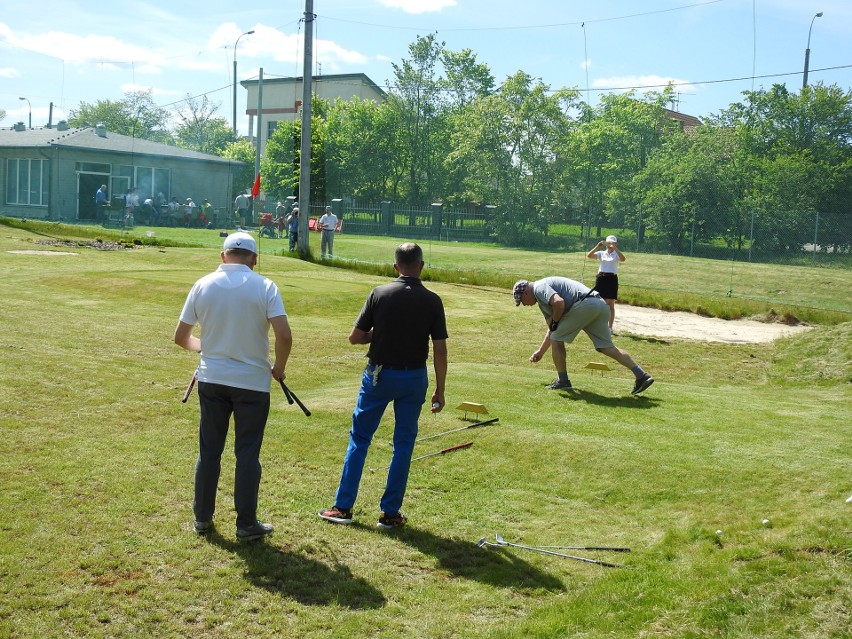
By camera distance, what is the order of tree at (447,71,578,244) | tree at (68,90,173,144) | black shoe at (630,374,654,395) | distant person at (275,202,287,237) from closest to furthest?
black shoe at (630,374,654,395) < tree at (447,71,578,244) < distant person at (275,202,287,237) < tree at (68,90,173,144)

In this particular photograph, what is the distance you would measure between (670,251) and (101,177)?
32470mm

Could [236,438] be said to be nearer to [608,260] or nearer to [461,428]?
[461,428]

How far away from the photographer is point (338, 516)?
6.80 meters

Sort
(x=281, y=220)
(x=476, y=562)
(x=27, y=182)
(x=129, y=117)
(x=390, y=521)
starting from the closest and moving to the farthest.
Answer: (x=476, y=562), (x=390, y=521), (x=281, y=220), (x=27, y=182), (x=129, y=117)

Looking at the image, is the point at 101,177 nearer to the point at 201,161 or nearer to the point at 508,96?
the point at 201,161

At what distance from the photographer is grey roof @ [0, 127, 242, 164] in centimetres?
4734

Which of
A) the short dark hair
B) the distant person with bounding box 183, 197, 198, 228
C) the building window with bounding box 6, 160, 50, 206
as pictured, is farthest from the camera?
the distant person with bounding box 183, 197, 198, 228

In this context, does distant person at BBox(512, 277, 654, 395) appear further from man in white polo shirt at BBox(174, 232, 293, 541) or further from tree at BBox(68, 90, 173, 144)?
tree at BBox(68, 90, 173, 144)

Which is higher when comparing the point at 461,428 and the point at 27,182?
the point at 27,182

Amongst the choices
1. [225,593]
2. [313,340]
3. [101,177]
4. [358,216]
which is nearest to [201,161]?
[101,177]

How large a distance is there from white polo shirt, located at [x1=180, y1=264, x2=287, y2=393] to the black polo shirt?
808 mm

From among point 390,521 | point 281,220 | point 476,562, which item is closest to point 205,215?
point 281,220

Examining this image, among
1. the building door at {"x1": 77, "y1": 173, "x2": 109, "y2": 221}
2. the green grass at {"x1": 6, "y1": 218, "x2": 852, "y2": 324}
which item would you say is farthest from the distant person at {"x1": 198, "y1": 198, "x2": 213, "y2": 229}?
the green grass at {"x1": 6, "y1": 218, "x2": 852, "y2": 324}

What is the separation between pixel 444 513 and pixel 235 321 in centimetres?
242
